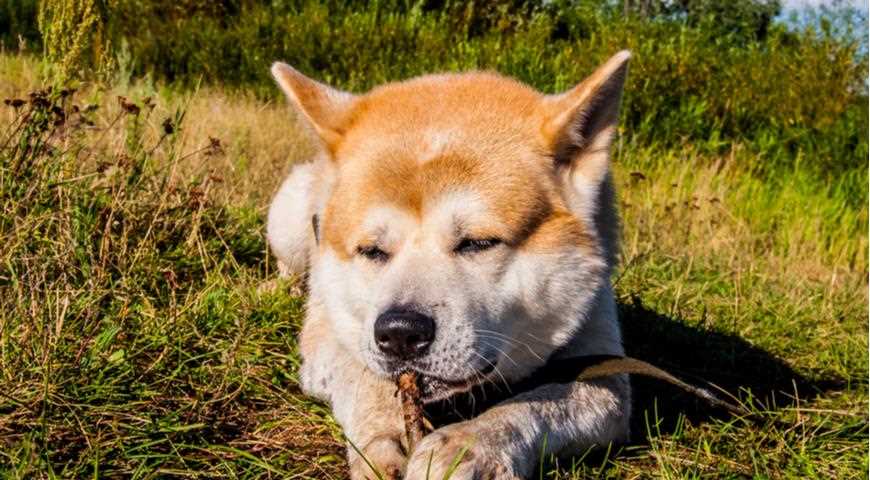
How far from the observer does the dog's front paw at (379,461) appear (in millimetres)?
2443

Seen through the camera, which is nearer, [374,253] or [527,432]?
[527,432]

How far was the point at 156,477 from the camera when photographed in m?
2.41

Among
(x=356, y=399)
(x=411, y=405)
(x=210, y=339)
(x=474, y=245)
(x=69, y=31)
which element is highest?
(x=69, y=31)

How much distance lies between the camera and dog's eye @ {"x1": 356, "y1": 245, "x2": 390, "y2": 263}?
2887 mm

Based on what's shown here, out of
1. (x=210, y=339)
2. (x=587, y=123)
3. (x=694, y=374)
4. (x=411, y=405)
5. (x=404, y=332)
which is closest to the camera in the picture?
(x=404, y=332)

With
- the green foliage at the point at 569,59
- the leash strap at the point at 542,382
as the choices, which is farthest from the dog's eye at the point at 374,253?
the green foliage at the point at 569,59

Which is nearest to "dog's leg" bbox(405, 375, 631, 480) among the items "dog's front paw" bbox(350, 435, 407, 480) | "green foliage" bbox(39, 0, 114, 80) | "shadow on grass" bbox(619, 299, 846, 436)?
"dog's front paw" bbox(350, 435, 407, 480)

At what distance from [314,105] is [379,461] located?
4.95 ft

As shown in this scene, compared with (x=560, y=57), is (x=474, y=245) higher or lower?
higher

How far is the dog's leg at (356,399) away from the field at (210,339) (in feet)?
0.31

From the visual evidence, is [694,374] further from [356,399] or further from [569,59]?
[569,59]

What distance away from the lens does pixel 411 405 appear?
2609mm

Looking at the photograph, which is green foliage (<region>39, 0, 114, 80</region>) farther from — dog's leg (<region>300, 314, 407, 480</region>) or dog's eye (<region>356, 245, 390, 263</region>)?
dog's eye (<region>356, 245, 390, 263</region>)

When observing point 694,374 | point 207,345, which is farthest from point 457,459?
point 694,374
